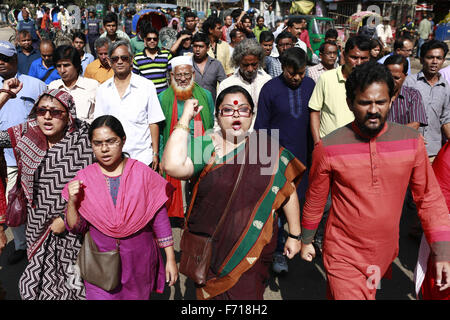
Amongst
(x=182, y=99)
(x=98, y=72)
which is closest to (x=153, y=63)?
(x=98, y=72)

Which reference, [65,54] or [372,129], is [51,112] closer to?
[65,54]

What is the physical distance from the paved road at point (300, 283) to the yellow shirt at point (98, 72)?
237cm

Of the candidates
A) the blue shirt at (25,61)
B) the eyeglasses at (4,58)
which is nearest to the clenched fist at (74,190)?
the eyeglasses at (4,58)

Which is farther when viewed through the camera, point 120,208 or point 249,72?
point 249,72

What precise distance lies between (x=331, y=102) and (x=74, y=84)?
8.37ft

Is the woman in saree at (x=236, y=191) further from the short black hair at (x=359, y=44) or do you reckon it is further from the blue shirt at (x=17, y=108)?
the blue shirt at (x=17, y=108)

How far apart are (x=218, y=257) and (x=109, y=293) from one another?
75 cm

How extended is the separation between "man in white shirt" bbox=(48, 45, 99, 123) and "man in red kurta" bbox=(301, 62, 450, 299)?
261 cm

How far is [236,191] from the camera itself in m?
2.37

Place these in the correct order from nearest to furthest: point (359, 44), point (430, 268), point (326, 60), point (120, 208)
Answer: point (120, 208), point (430, 268), point (359, 44), point (326, 60)

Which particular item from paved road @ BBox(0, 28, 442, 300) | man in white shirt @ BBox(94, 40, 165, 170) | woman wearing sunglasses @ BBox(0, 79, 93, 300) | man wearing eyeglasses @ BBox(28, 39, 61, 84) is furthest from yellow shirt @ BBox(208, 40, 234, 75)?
woman wearing sunglasses @ BBox(0, 79, 93, 300)

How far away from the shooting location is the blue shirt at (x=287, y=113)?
12.5 feet

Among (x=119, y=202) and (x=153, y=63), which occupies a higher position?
(x=153, y=63)
